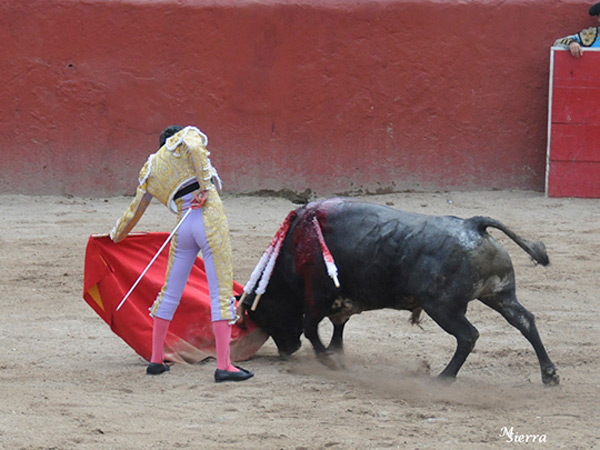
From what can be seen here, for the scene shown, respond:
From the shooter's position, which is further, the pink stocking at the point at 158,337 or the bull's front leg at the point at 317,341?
the bull's front leg at the point at 317,341

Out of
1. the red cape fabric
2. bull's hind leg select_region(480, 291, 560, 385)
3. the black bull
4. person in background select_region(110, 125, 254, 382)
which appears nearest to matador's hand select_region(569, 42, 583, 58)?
the black bull

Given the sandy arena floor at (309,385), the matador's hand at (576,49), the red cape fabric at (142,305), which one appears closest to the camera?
the sandy arena floor at (309,385)

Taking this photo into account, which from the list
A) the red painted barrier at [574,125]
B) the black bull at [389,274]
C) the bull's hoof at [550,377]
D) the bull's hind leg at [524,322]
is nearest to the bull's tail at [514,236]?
the black bull at [389,274]

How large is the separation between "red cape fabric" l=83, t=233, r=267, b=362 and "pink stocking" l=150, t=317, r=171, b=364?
Result: 21 cm

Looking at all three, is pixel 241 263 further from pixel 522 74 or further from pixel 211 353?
pixel 522 74

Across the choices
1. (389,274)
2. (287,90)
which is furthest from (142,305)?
(287,90)

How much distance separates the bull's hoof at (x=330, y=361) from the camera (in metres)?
5.24

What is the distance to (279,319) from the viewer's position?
5359 millimetres

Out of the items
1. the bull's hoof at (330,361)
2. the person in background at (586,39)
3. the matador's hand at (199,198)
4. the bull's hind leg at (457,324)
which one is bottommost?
the bull's hoof at (330,361)

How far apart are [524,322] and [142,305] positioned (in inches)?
83.3

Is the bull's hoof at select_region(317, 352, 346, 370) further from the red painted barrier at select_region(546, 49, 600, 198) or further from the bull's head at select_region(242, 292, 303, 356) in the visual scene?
the red painted barrier at select_region(546, 49, 600, 198)

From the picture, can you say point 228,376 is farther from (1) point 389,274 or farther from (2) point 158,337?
(1) point 389,274

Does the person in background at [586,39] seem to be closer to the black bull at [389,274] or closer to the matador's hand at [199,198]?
the black bull at [389,274]

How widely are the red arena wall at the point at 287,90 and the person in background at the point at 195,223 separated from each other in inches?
209
